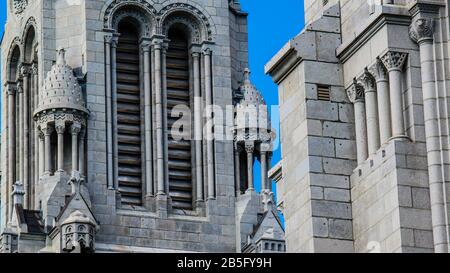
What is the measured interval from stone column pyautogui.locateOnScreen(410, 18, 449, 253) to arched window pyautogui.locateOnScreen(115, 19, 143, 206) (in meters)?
50.2

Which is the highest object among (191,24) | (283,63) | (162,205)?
(191,24)

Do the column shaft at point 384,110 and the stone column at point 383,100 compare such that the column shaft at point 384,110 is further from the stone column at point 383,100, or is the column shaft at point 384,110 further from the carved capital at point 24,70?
the carved capital at point 24,70

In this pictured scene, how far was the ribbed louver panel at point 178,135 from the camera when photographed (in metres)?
94.0

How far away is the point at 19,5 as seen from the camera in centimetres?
9862

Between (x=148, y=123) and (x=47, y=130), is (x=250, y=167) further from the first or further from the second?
(x=47, y=130)

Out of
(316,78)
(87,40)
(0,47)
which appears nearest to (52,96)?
(87,40)

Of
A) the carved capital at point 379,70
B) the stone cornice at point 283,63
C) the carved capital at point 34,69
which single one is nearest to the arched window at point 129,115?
the carved capital at point 34,69

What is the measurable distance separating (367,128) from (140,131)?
50195mm

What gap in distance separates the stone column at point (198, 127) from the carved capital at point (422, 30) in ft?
165

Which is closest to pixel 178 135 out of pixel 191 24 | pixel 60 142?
pixel 191 24

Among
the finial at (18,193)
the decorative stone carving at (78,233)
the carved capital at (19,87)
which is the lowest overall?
the decorative stone carving at (78,233)

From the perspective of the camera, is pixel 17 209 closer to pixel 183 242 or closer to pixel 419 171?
pixel 183 242

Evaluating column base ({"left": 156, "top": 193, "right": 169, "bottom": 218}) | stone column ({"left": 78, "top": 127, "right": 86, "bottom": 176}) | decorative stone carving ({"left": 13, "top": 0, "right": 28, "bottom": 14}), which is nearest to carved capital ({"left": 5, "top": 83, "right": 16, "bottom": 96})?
decorative stone carving ({"left": 13, "top": 0, "right": 28, "bottom": 14})

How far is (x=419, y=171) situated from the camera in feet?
139
